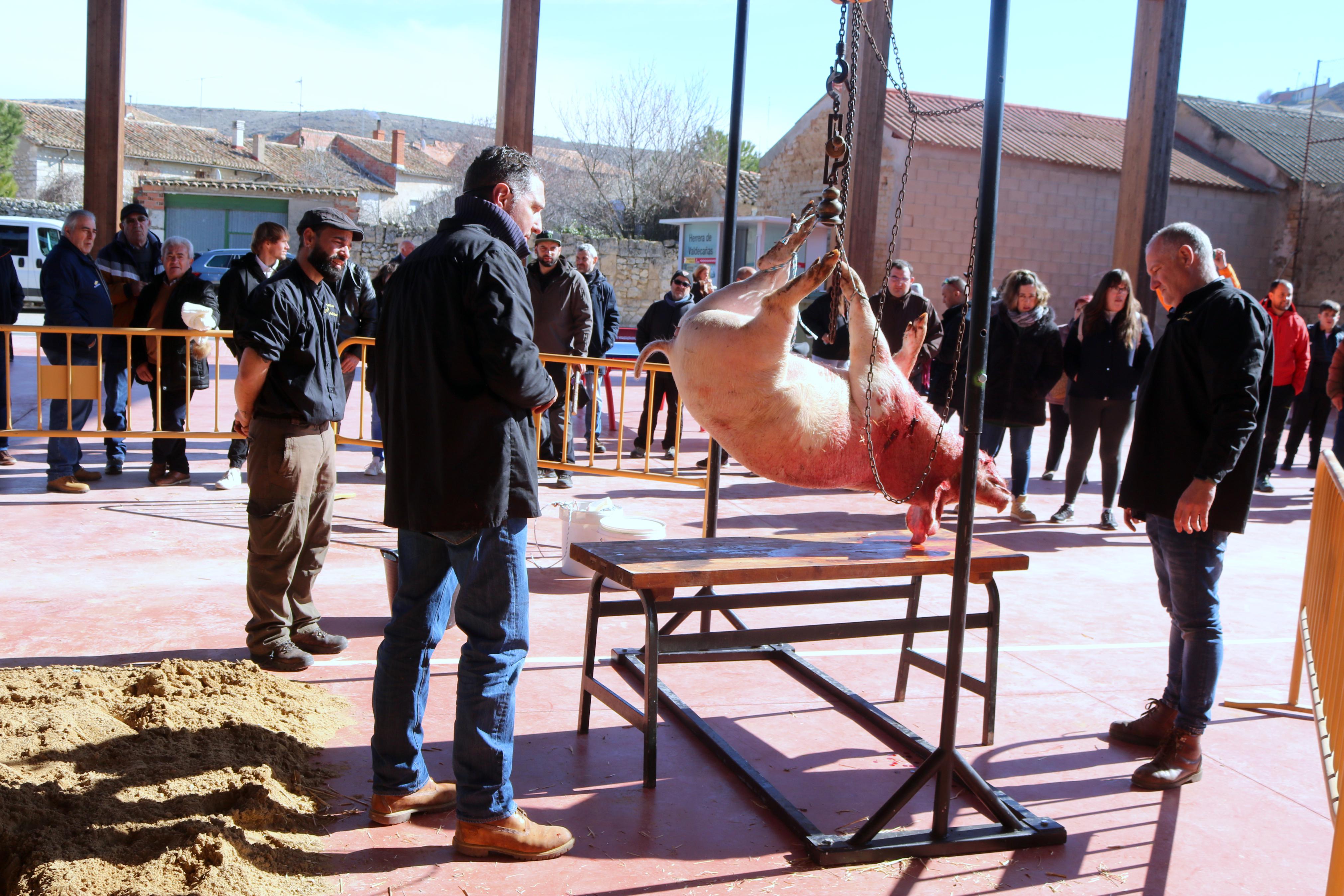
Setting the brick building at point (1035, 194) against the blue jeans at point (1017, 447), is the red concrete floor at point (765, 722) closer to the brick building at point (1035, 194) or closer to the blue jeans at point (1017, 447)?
the blue jeans at point (1017, 447)

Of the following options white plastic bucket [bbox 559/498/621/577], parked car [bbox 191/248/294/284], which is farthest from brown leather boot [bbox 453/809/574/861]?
parked car [bbox 191/248/294/284]

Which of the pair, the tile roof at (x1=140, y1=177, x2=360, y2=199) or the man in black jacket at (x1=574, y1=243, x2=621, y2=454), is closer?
the man in black jacket at (x1=574, y1=243, x2=621, y2=454)

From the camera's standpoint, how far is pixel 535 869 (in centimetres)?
283

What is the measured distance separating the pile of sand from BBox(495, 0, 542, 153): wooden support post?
20.4 feet

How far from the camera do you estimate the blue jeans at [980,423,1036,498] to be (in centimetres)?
777

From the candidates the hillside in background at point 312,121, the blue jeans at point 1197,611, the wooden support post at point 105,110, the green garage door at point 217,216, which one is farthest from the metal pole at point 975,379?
the hillside in background at point 312,121

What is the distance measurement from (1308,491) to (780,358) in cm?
911

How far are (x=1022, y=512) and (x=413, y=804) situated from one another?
601 cm

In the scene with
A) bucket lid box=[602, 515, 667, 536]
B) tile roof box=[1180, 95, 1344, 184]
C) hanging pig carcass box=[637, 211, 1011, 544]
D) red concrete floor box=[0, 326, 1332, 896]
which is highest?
tile roof box=[1180, 95, 1344, 184]

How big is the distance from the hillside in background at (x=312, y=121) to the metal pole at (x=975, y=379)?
3016 inches

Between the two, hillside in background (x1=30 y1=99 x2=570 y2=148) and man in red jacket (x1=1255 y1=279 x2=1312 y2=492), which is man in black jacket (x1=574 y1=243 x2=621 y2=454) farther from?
hillside in background (x1=30 y1=99 x2=570 y2=148)

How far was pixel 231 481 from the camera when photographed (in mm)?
7742

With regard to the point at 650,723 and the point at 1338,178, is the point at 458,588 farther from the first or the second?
the point at 1338,178

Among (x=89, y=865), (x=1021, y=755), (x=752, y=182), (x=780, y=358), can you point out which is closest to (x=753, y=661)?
(x=1021, y=755)
